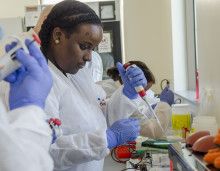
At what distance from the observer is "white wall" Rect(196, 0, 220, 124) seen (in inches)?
60.3

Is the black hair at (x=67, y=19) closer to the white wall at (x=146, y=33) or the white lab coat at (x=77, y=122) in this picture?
the white lab coat at (x=77, y=122)

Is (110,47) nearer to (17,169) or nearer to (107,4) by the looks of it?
(107,4)

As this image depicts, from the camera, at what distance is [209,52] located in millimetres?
1667

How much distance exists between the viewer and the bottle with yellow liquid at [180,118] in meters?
2.12

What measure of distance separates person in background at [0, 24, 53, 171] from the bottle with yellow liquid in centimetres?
144

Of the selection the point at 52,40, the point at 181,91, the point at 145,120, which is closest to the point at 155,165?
the point at 145,120

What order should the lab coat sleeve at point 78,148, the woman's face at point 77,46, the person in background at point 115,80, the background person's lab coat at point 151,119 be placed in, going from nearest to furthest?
the lab coat sleeve at point 78,148
the woman's face at point 77,46
the background person's lab coat at point 151,119
the person in background at point 115,80

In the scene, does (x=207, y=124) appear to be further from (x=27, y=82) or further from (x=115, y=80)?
(x=115, y=80)

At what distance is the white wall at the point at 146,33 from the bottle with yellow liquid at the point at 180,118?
1.34m

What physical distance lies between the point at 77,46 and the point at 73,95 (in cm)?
17

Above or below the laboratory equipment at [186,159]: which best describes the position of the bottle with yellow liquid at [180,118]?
below

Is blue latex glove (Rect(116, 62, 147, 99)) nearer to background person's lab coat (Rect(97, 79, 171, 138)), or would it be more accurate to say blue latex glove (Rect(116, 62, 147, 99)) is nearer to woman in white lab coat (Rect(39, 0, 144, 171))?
background person's lab coat (Rect(97, 79, 171, 138))

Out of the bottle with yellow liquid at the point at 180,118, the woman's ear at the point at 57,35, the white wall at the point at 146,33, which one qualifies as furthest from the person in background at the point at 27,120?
the white wall at the point at 146,33

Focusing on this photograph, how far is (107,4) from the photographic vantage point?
3.48 m
